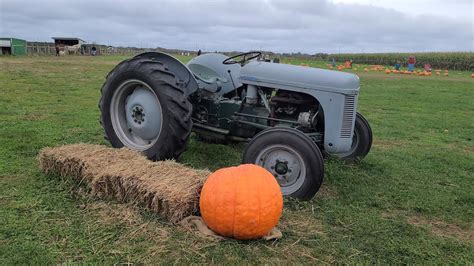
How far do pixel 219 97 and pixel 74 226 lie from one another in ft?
9.40

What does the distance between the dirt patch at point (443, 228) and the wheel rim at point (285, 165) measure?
47.8 inches

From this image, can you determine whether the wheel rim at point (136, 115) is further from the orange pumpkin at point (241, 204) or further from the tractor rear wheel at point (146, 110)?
the orange pumpkin at point (241, 204)

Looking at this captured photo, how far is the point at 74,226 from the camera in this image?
152 inches

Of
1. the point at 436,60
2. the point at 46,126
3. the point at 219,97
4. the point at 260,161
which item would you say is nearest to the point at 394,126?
the point at 219,97

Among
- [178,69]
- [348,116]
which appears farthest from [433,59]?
[178,69]

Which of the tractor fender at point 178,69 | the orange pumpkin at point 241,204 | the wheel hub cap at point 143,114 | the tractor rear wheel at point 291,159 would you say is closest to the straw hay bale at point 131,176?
the orange pumpkin at point 241,204

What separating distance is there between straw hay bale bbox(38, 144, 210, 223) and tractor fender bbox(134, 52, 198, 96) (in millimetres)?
1135

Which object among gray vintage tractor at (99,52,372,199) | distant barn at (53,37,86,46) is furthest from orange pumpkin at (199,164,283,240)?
distant barn at (53,37,86,46)

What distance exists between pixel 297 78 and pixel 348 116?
0.75m

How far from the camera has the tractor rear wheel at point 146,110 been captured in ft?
17.3

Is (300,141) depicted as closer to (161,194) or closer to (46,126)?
(161,194)

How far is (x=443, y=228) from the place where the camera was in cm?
443

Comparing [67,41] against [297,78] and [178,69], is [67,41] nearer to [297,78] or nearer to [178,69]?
[178,69]

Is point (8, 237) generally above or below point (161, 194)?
below
